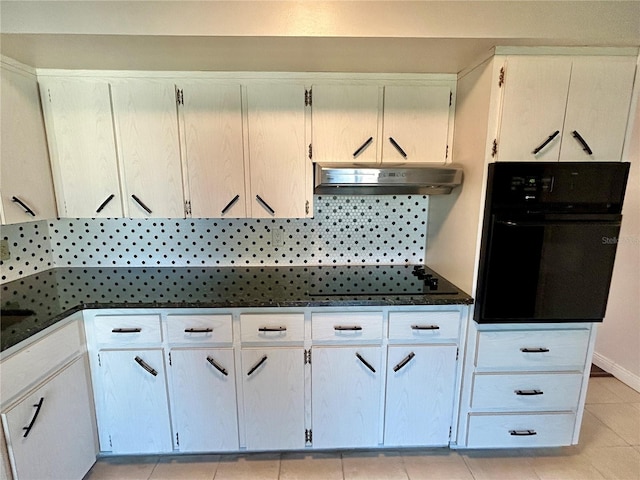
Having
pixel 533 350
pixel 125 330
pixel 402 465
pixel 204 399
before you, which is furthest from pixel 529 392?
pixel 125 330

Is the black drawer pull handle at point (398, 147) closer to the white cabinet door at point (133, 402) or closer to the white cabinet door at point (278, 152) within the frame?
the white cabinet door at point (278, 152)

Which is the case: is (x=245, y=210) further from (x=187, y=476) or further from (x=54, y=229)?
(x=187, y=476)

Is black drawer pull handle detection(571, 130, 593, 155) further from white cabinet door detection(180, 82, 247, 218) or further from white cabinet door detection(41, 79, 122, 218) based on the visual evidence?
white cabinet door detection(41, 79, 122, 218)

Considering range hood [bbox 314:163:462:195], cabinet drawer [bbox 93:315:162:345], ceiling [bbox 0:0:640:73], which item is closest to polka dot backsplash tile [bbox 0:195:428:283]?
range hood [bbox 314:163:462:195]

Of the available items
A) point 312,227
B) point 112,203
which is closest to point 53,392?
point 112,203

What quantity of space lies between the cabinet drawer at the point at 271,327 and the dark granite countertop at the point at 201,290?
0.24 feet

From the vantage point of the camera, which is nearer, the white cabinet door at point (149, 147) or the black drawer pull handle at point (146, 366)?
the black drawer pull handle at point (146, 366)

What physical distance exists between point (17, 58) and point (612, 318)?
4.18 meters

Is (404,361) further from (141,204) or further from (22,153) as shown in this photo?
(22,153)

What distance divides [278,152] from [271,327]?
95cm

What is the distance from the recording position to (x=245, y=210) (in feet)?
5.89

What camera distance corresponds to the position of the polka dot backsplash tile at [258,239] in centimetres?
203

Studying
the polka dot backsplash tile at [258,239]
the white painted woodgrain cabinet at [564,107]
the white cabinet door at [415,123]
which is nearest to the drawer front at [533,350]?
the polka dot backsplash tile at [258,239]

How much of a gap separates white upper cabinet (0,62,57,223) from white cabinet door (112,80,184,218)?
0.39 m
